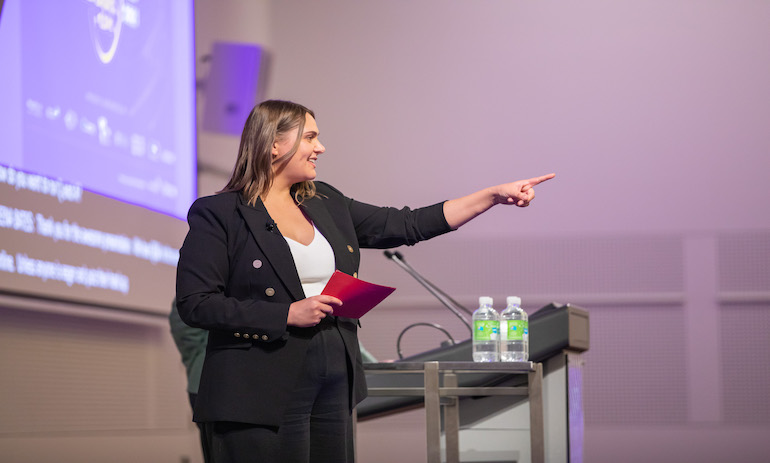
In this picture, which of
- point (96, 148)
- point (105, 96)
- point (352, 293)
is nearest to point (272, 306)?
point (352, 293)

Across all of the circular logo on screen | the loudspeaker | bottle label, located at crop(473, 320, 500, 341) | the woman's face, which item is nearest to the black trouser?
the woman's face

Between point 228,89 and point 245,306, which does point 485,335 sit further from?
point 228,89

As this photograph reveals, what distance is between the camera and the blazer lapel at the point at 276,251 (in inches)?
64.0

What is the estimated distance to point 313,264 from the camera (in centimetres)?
168

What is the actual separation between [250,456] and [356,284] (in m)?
0.37

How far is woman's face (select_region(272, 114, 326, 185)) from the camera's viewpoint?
1751 mm

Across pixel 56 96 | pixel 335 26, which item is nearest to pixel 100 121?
pixel 56 96

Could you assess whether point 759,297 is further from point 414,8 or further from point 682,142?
point 414,8

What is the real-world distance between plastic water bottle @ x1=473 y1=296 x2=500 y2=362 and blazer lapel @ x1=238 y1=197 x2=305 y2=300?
83 cm

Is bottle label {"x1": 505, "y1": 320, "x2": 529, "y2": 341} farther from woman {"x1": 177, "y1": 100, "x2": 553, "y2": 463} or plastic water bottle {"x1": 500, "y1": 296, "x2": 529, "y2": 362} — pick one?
woman {"x1": 177, "y1": 100, "x2": 553, "y2": 463}

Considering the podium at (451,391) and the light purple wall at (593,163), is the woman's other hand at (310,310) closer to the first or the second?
the podium at (451,391)

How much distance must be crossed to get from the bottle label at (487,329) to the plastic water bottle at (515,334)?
0.16ft

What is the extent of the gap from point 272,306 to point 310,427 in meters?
0.26

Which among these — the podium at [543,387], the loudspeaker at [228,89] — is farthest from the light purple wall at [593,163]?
the podium at [543,387]
